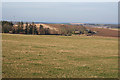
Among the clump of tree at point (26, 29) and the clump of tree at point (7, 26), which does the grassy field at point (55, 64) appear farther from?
the clump of tree at point (26, 29)

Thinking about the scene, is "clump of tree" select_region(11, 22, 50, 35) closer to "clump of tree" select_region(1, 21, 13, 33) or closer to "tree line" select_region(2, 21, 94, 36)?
"tree line" select_region(2, 21, 94, 36)

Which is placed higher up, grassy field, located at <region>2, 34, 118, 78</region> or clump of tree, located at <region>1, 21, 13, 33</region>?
clump of tree, located at <region>1, 21, 13, 33</region>

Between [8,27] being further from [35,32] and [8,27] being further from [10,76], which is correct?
[10,76]

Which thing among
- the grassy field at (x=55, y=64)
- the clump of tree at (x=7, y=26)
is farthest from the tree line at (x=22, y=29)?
the grassy field at (x=55, y=64)

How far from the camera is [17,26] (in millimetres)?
57344

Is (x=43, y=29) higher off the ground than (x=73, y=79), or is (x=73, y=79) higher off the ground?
(x=43, y=29)

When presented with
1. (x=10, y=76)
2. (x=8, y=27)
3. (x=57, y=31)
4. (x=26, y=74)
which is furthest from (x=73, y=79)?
(x=57, y=31)

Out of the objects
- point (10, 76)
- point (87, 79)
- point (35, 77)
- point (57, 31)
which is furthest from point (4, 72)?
point (57, 31)

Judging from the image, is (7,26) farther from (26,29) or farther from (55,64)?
(55,64)

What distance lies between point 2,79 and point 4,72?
1.11 meters

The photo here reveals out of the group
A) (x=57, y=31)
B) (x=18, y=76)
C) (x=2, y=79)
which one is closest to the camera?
(x=2, y=79)

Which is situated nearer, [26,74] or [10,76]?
[10,76]

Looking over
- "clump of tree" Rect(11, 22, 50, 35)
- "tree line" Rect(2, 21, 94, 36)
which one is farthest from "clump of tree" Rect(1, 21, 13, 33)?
"clump of tree" Rect(11, 22, 50, 35)

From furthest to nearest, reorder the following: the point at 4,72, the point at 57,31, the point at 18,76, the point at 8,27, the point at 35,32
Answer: the point at 57,31
the point at 35,32
the point at 8,27
the point at 4,72
the point at 18,76
